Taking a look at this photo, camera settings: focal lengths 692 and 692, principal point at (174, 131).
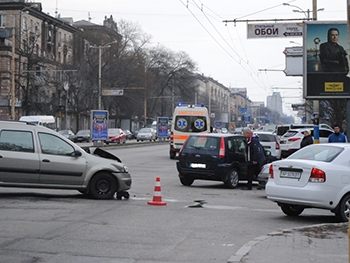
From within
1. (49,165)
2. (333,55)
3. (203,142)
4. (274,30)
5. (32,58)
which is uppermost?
(32,58)

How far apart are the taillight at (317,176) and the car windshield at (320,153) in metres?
0.46

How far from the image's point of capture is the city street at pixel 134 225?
9068 millimetres

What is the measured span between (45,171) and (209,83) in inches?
6539

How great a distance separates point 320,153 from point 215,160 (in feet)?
23.0

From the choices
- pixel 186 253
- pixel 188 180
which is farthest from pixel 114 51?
pixel 186 253

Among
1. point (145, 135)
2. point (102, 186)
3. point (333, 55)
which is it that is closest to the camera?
point (102, 186)

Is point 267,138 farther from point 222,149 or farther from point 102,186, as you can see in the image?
point 102,186

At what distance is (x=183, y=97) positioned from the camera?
372ft

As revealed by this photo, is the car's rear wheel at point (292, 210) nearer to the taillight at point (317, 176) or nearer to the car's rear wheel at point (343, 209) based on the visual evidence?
the car's rear wheel at point (343, 209)

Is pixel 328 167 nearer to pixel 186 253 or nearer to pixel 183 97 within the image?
pixel 186 253

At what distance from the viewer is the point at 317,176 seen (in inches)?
479

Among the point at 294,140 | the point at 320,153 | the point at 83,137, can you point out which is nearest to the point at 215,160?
Answer: the point at 320,153

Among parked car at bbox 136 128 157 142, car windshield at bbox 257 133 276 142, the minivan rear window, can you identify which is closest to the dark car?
car windshield at bbox 257 133 276 142

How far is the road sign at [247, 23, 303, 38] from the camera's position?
30.4 meters
